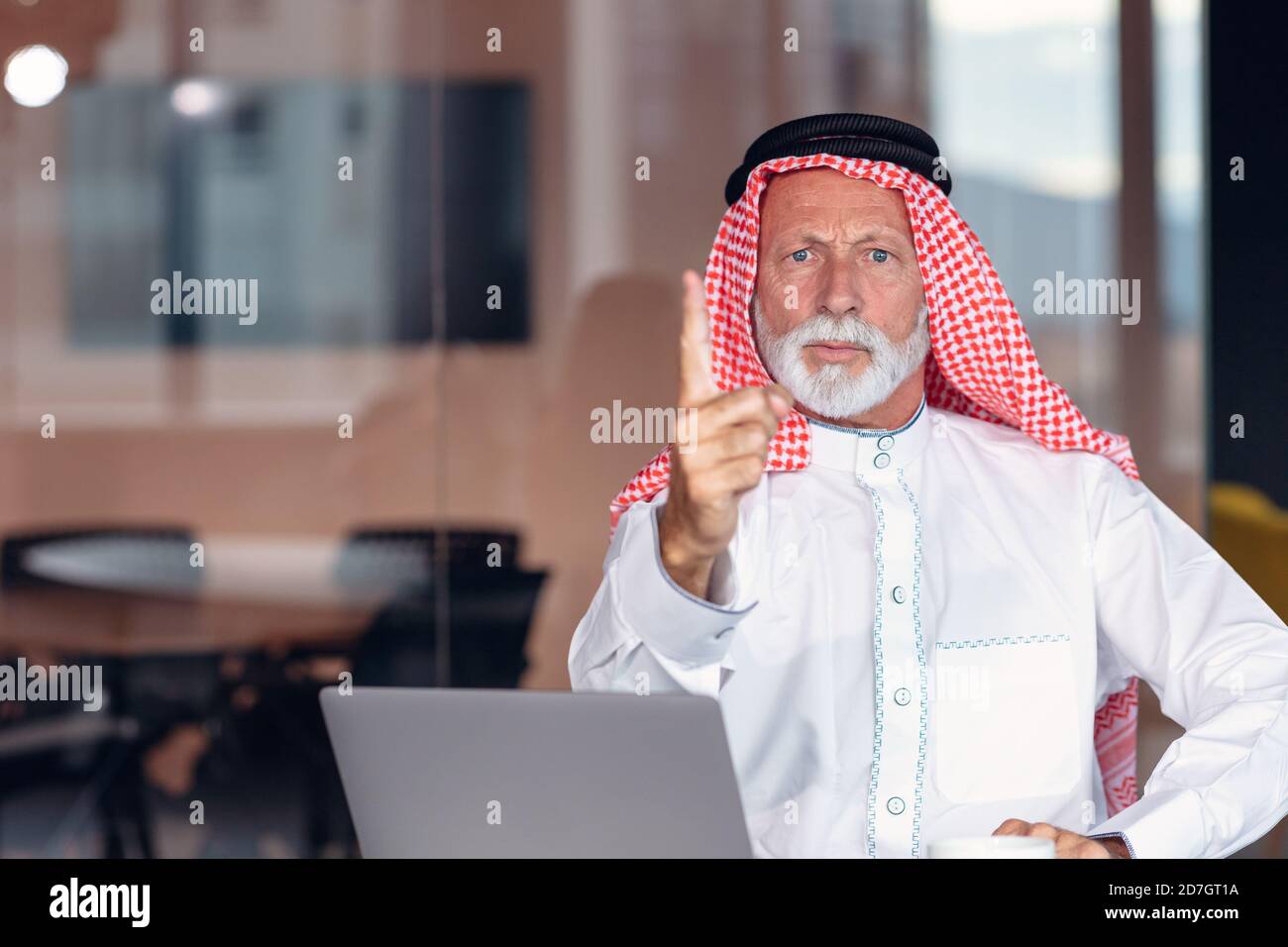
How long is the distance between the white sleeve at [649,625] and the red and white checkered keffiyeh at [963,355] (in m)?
0.29

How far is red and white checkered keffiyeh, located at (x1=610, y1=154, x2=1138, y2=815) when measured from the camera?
1.99 metres

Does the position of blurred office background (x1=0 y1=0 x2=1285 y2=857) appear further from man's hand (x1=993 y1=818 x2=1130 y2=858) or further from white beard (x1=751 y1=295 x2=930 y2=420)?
man's hand (x1=993 y1=818 x2=1130 y2=858)

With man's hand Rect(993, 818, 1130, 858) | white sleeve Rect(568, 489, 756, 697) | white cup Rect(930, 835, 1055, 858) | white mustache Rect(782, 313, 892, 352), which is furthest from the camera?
white mustache Rect(782, 313, 892, 352)

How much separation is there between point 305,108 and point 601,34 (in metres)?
0.81

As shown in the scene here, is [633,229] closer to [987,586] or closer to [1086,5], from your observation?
[1086,5]

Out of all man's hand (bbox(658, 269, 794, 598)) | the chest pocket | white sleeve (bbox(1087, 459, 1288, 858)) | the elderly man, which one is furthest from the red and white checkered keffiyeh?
man's hand (bbox(658, 269, 794, 598))

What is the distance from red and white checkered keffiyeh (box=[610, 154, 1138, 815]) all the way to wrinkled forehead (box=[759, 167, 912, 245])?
16mm

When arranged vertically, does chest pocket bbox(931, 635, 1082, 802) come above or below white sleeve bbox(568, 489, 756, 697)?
below

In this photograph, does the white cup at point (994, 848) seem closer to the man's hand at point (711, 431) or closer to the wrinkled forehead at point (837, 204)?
the man's hand at point (711, 431)

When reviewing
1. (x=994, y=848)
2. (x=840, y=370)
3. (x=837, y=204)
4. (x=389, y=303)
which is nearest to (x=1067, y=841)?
(x=994, y=848)

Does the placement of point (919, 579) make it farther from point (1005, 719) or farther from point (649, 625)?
point (649, 625)

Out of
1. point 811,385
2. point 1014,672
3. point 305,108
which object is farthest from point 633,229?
point 1014,672

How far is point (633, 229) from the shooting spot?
3.82 meters

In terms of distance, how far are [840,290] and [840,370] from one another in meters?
0.11
